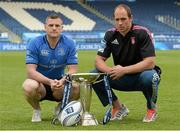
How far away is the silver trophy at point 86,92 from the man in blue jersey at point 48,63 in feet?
0.69

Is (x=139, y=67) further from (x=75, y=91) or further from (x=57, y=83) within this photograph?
(x=57, y=83)

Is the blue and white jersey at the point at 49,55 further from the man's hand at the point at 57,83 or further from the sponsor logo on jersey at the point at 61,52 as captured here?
the man's hand at the point at 57,83

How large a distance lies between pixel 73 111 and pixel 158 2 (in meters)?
43.7

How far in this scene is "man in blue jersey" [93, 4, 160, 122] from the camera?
677 centimetres

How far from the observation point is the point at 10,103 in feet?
29.7

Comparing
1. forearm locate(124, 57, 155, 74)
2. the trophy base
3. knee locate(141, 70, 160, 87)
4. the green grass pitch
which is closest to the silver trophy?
the trophy base

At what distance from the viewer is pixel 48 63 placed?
6.98 m

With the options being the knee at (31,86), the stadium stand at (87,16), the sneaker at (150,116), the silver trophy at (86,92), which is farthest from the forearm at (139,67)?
the stadium stand at (87,16)

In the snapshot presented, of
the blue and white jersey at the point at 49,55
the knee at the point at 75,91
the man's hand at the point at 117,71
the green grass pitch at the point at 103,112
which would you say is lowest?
the green grass pitch at the point at 103,112

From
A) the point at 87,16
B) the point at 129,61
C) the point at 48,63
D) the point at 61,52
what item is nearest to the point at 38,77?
the point at 48,63

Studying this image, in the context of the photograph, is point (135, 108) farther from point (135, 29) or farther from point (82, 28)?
point (82, 28)

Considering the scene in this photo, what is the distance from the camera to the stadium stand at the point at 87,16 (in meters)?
39.1

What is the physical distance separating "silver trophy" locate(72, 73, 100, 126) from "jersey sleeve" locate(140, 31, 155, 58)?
2.42 ft

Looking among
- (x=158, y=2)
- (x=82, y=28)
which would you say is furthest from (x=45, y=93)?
(x=158, y=2)
